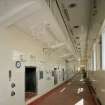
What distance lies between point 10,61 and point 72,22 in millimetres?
2829

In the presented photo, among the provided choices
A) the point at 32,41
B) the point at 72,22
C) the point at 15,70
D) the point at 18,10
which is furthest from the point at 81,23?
the point at 18,10

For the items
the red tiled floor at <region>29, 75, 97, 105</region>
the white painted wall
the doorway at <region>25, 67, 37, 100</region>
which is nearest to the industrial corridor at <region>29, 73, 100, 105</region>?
the red tiled floor at <region>29, 75, 97, 105</region>

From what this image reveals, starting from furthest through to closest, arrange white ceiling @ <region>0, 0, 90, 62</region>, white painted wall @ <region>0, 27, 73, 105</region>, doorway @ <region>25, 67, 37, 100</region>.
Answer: doorway @ <region>25, 67, 37, 100</region> < white painted wall @ <region>0, 27, 73, 105</region> < white ceiling @ <region>0, 0, 90, 62</region>

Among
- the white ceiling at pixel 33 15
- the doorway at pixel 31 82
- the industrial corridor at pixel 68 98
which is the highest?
the white ceiling at pixel 33 15

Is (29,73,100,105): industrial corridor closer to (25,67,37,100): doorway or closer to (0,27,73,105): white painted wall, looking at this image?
(25,67,37,100): doorway

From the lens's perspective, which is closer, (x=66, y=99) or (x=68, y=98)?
(x=66, y=99)

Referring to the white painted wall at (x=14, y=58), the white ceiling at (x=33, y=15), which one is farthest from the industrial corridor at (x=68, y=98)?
the white ceiling at (x=33, y=15)

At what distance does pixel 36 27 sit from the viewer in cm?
625

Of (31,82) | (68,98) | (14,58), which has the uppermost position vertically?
(14,58)

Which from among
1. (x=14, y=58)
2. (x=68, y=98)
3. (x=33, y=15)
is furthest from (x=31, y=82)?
(x=33, y=15)

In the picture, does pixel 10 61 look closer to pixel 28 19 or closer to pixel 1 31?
pixel 1 31

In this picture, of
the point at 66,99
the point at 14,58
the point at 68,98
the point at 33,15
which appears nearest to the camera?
the point at 33,15

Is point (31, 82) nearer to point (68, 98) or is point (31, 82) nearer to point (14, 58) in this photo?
point (68, 98)

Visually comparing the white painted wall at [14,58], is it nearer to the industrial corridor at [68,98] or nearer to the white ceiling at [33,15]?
the white ceiling at [33,15]
